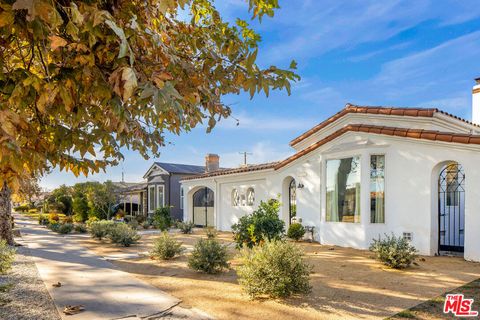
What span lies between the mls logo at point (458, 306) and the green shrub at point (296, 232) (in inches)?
320

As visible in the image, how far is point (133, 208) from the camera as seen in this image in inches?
1393

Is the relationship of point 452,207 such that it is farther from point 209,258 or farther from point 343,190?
point 209,258

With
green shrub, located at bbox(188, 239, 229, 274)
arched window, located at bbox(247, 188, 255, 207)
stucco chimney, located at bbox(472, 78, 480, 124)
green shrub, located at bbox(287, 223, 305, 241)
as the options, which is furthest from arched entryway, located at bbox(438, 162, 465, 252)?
arched window, located at bbox(247, 188, 255, 207)

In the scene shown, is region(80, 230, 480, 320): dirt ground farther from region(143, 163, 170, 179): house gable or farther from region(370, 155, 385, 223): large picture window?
region(143, 163, 170, 179): house gable

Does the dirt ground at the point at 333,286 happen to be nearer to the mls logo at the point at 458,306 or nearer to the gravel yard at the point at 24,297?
the mls logo at the point at 458,306

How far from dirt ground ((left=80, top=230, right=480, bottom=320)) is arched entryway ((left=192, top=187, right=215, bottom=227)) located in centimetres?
1300

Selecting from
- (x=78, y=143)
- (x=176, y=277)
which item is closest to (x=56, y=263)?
(x=176, y=277)

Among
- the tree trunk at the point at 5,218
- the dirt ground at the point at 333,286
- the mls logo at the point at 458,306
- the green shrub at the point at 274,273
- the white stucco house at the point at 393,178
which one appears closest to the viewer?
the mls logo at the point at 458,306

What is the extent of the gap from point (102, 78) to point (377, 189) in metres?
10.4

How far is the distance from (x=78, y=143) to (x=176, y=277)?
5376mm

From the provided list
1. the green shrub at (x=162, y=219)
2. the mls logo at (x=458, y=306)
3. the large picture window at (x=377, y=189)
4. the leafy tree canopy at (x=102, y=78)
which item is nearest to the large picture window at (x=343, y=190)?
the large picture window at (x=377, y=189)

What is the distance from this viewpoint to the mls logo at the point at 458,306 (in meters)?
5.36

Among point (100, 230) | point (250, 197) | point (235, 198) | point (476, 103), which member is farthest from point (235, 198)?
point (476, 103)

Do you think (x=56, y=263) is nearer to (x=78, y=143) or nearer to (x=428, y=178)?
(x=78, y=143)
